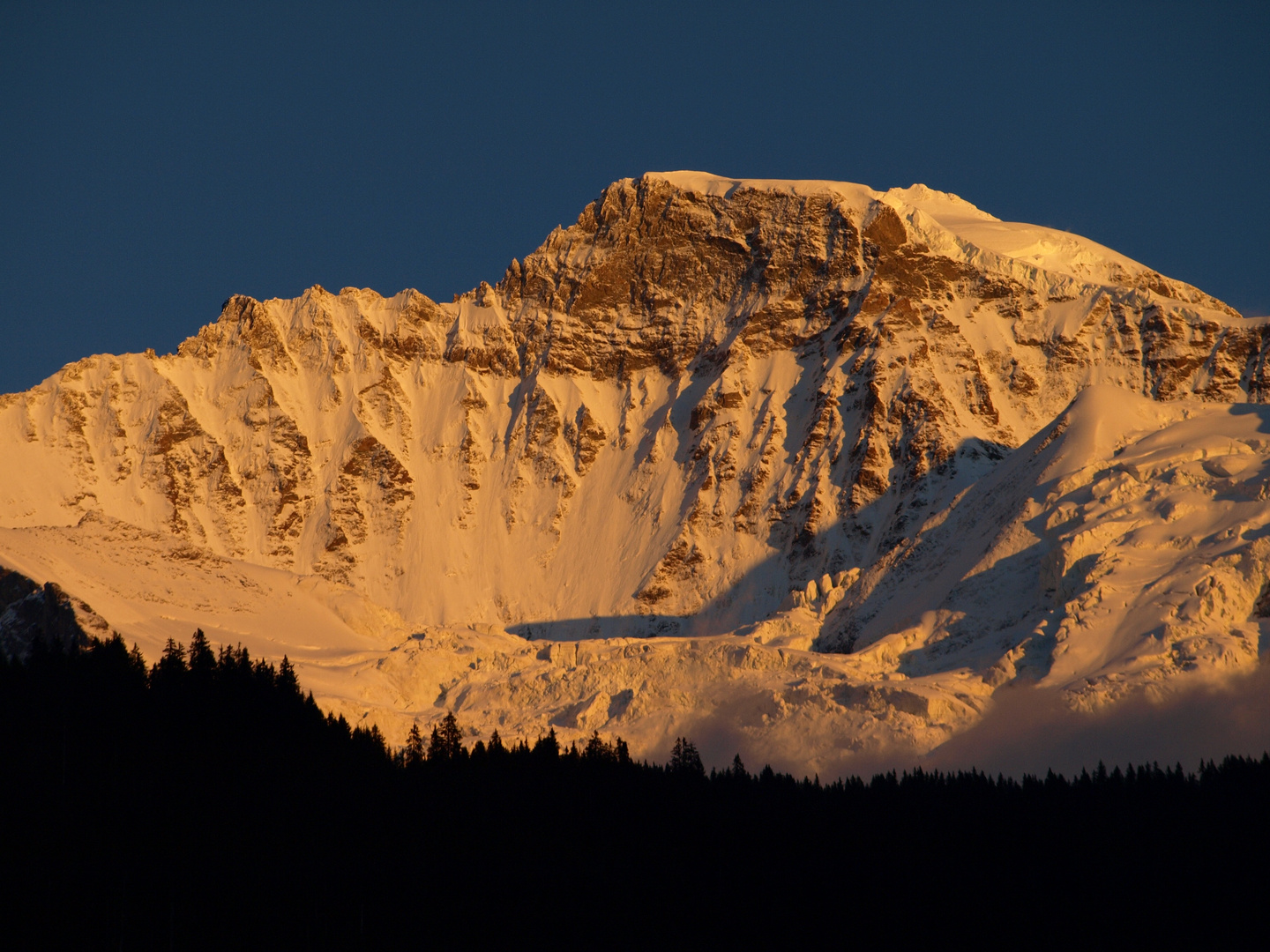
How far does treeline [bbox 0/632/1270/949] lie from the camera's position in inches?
3627

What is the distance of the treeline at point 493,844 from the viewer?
3627 inches

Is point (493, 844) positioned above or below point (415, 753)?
below

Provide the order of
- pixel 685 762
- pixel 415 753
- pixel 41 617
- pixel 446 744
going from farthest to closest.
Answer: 1. pixel 41 617
2. pixel 685 762
3. pixel 446 744
4. pixel 415 753

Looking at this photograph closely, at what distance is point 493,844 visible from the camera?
10569 centimetres

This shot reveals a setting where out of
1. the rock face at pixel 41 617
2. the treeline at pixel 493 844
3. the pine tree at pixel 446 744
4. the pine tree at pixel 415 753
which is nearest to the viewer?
the treeline at pixel 493 844

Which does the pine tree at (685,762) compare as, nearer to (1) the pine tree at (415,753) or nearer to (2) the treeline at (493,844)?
(2) the treeline at (493,844)

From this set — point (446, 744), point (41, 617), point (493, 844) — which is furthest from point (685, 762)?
point (41, 617)

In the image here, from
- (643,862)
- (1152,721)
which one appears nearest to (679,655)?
(1152,721)

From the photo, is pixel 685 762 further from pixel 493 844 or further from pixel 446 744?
pixel 493 844

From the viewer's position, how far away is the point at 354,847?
328 feet

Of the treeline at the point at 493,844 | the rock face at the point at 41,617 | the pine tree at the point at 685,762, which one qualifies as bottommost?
A: the treeline at the point at 493,844

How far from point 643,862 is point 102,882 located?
3128cm

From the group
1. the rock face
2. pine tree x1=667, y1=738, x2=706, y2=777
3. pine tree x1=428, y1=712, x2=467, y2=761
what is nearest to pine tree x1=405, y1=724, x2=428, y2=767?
pine tree x1=428, y1=712, x2=467, y2=761

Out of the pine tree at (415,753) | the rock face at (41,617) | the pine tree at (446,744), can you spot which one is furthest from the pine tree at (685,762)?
the rock face at (41,617)
